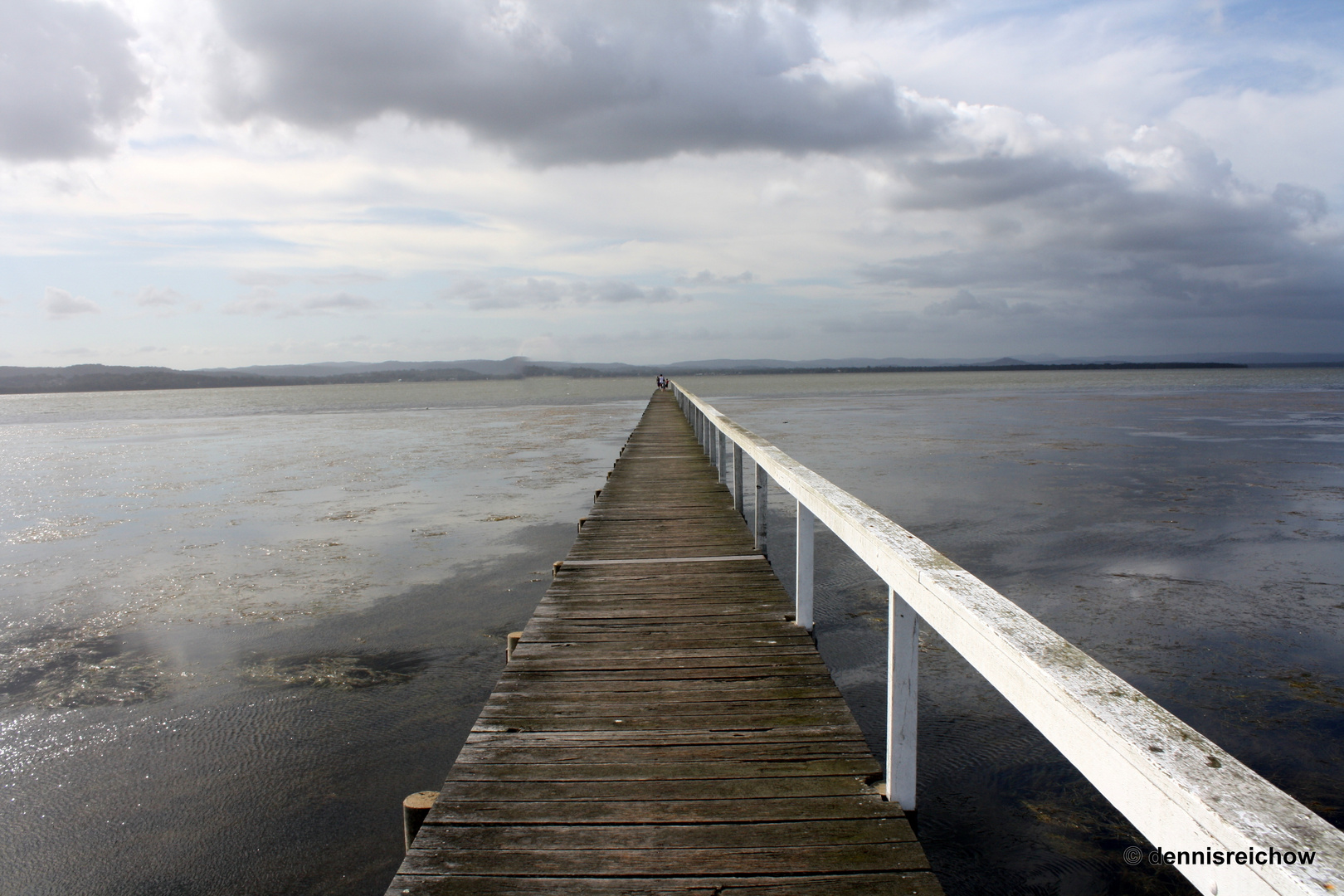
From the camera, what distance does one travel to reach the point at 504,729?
10.3 feet

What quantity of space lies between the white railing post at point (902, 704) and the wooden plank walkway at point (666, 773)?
9cm

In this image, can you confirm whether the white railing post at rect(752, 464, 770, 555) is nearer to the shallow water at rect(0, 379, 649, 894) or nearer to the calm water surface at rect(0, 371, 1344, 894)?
the calm water surface at rect(0, 371, 1344, 894)

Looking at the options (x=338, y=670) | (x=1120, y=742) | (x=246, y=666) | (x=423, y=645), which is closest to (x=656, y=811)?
(x=1120, y=742)

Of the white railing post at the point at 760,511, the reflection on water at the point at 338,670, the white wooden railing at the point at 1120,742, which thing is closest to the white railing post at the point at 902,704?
the white wooden railing at the point at 1120,742

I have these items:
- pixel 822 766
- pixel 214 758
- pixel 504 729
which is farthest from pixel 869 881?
pixel 214 758

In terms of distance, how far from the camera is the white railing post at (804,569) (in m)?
4.01

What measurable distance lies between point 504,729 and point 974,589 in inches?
80.8

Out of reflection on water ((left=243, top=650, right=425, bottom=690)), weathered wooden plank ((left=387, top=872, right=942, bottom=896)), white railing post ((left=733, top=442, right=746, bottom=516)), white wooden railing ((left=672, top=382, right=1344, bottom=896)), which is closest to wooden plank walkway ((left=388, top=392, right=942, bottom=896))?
weathered wooden plank ((left=387, top=872, right=942, bottom=896))

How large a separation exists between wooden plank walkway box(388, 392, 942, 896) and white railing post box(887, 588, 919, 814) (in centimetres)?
9

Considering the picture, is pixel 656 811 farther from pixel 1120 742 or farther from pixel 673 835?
pixel 1120 742

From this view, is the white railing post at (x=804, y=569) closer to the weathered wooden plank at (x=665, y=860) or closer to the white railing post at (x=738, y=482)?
the weathered wooden plank at (x=665, y=860)

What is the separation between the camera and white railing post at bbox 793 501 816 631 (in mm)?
4008

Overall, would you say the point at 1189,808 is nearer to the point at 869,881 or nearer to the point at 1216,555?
the point at 869,881

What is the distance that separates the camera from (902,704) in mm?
2482
